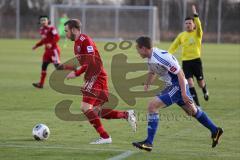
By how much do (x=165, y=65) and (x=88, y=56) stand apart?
1.42m

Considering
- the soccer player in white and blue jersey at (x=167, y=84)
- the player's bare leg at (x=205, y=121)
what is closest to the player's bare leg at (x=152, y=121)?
the soccer player in white and blue jersey at (x=167, y=84)

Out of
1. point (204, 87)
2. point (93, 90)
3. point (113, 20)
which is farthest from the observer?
point (113, 20)

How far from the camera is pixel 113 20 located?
59094mm

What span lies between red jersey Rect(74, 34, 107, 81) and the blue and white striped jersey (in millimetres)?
1032

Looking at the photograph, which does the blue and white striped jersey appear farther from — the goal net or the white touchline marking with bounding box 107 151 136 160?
the goal net

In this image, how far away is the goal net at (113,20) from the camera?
188 ft

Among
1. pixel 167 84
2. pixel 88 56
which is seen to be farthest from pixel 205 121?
pixel 88 56

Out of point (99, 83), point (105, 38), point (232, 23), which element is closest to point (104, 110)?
point (99, 83)

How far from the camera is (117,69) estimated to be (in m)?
27.2

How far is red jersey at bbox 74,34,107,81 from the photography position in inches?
414

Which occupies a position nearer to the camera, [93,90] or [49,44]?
[93,90]

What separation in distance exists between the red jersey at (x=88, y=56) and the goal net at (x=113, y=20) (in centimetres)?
4573

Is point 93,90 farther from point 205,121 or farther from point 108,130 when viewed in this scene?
point 205,121

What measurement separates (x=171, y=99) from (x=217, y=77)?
1572cm
